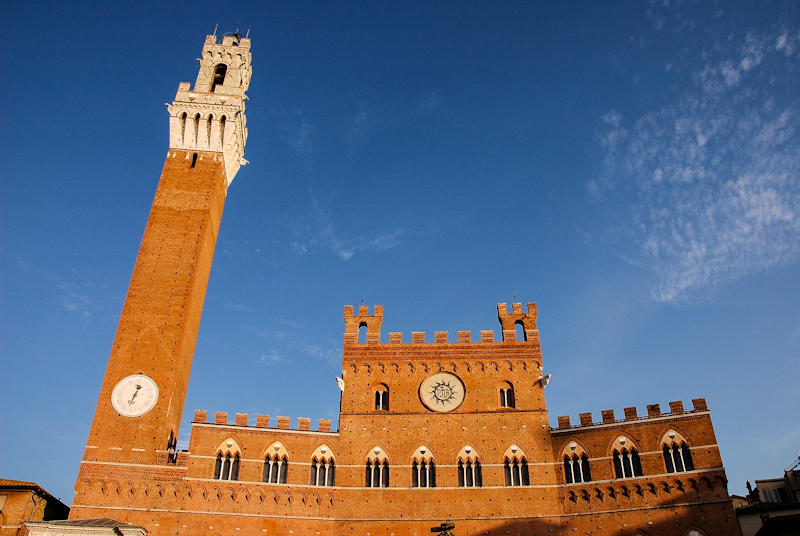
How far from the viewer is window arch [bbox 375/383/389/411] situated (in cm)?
3369

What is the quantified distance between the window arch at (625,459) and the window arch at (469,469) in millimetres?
6750

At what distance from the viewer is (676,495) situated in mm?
28500

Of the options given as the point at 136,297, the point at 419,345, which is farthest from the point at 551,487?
the point at 136,297

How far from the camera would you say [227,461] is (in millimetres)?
30938

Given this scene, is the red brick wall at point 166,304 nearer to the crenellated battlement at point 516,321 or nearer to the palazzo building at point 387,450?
the palazzo building at point 387,450

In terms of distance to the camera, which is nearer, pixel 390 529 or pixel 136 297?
pixel 390 529

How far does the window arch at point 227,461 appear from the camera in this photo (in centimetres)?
3055

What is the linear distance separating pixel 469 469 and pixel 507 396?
4.57 m

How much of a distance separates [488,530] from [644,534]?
7.17 metres

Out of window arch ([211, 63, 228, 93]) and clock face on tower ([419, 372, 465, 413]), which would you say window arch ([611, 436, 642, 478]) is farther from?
window arch ([211, 63, 228, 93])

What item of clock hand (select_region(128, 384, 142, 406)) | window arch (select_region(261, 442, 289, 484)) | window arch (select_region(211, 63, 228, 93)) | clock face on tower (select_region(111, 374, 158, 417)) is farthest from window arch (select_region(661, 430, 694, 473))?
window arch (select_region(211, 63, 228, 93))

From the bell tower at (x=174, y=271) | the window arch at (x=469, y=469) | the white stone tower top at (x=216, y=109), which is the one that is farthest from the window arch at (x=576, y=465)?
the white stone tower top at (x=216, y=109)

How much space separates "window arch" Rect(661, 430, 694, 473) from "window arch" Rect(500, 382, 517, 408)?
25.1 ft

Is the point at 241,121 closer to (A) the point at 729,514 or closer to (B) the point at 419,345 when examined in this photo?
(B) the point at 419,345
